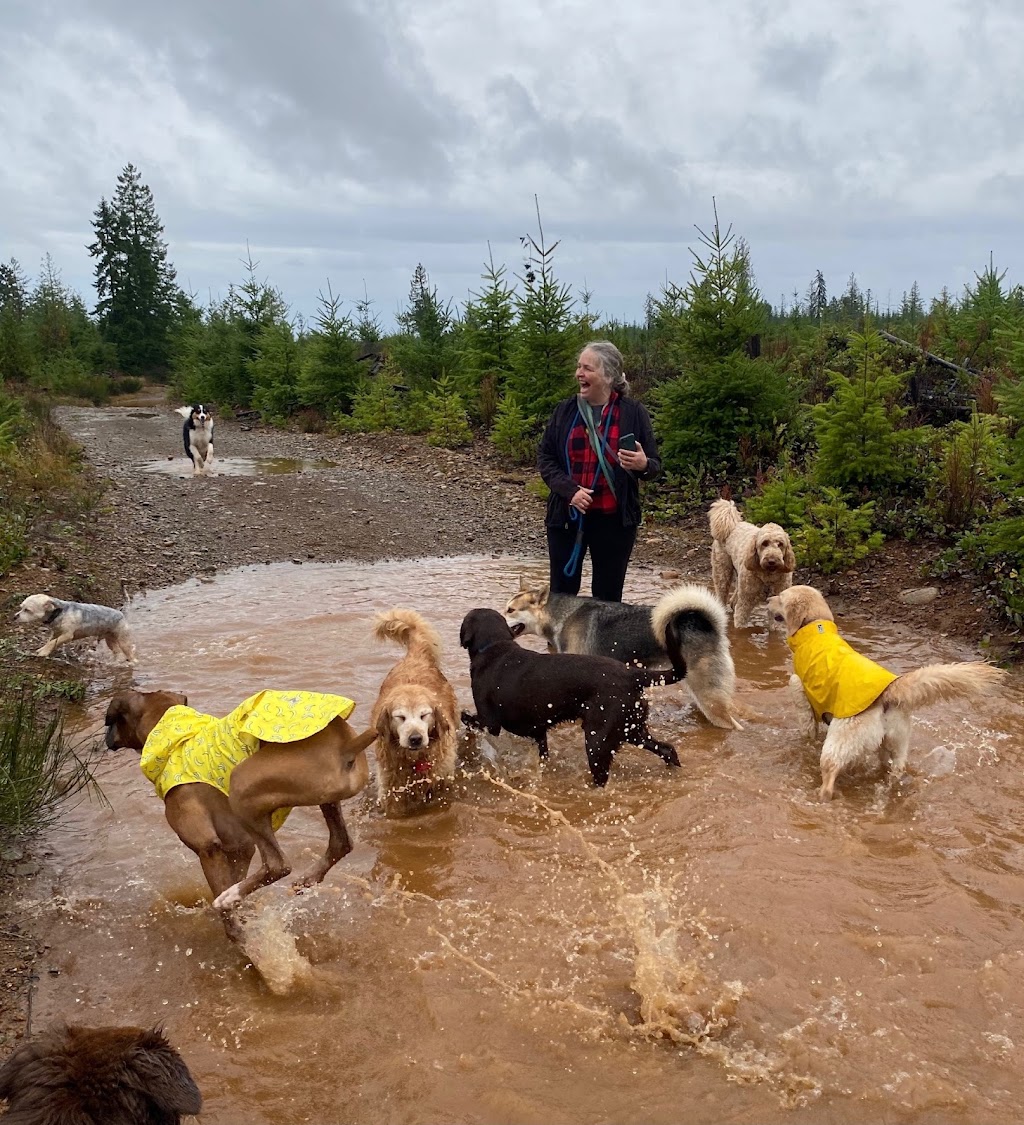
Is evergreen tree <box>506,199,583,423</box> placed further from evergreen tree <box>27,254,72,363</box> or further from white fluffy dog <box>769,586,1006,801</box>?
evergreen tree <box>27,254,72,363</box>

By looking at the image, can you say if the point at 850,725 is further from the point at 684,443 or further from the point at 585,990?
the point at 684,443

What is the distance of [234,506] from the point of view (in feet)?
46.6

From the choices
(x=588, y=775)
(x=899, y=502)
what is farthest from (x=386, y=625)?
(x=899, y=502)

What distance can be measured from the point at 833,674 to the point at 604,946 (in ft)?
7.93

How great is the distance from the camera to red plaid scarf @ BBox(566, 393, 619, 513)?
684 cm

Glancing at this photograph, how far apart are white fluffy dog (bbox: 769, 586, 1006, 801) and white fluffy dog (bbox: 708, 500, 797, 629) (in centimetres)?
286

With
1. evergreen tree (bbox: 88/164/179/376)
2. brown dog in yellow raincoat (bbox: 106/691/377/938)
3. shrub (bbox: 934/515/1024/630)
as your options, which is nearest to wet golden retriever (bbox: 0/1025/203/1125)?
brown dog in yellow raincoat (bbox: 106/691/377/938)

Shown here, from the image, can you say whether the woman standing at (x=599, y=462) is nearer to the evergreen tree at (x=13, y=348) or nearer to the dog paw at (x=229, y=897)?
the dog paw at (x=229, y=897)

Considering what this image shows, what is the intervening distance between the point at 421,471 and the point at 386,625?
11.7 meters

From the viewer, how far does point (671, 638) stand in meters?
6.28

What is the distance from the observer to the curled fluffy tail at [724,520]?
371 inches

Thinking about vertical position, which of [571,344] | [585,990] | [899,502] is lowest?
[585,990]

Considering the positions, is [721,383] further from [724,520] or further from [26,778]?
[26,778]

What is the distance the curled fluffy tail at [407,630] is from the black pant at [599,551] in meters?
1.33
